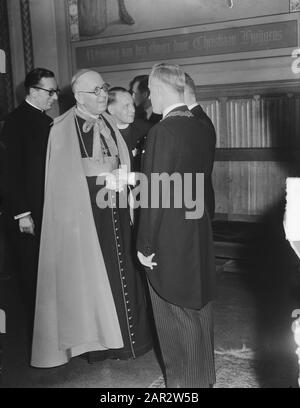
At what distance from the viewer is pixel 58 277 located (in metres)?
3.24

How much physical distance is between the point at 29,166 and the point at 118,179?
868mm

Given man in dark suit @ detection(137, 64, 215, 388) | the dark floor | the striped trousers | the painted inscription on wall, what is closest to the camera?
man in dark suit @ detection(137, 64, 215, 388)

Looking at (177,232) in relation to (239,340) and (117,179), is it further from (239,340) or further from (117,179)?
(239,340)

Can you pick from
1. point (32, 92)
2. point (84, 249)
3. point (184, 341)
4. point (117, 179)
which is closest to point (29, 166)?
point (32, 92)

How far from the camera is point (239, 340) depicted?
360 cm

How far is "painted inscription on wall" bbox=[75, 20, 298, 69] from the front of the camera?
5.22 metres

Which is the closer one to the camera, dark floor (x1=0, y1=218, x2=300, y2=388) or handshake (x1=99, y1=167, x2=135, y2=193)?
dark floor (x1=0, y1=218, x2=300, y2=388)

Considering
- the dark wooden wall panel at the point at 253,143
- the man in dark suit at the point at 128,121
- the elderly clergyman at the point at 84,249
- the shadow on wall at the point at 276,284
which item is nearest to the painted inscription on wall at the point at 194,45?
the dark wooden wall panel at the point at 253,143

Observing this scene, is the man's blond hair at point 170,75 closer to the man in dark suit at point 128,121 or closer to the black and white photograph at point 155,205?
the black and white photograph at point 155,205

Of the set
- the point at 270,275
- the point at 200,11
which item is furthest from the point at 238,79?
the point at 270,275

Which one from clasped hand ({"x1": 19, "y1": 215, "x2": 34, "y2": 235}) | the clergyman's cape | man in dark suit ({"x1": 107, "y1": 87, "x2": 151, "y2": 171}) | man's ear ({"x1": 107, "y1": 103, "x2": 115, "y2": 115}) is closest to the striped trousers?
the clergyman's cape

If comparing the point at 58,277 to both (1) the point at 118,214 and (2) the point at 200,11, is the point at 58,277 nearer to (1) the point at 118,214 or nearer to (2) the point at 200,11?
(1) the point at 118,214

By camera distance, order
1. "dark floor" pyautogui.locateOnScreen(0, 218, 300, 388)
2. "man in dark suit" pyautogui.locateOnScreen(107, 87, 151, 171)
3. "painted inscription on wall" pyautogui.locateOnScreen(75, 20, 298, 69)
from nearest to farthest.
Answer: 1. "dark floor" pyautogui.locateOnScreen(0, 218, 300, 388)
2. "man in dark suit" pyautogui.locateOnScreen(107, 87, 151, 171)
3. "painted inscription on wall" pyautogui.locateOnScreen(75, 20, 298, 69)

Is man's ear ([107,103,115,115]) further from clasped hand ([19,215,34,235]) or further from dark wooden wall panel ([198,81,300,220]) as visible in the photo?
dark wooden wall panel ([198,81,300,220])
